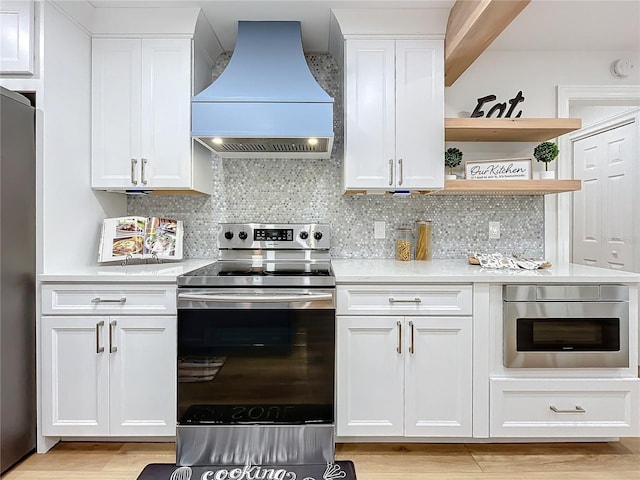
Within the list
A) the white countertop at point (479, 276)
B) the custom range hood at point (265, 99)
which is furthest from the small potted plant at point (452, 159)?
the custom range hood at point (265, 99)

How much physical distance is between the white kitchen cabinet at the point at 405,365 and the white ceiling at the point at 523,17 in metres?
1.54

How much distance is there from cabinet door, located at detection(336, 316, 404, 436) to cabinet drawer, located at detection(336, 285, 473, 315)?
48 mm

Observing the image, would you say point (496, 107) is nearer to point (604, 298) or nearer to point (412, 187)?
point (412, 187)

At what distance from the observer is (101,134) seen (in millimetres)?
2168

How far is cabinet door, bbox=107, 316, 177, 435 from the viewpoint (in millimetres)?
1821

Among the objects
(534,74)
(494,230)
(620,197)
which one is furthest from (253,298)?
(620,197)

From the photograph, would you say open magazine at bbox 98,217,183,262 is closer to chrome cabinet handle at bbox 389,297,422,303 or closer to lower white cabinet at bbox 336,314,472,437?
lower white cabinet at bbox 336,314,472,437

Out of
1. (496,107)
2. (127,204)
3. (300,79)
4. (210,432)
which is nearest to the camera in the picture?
(210,432)

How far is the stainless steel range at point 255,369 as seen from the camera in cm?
176

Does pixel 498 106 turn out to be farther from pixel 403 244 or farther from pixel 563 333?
pixel 563 333

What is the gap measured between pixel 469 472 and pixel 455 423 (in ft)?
0.67

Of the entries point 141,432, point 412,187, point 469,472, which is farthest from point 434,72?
point 141,432

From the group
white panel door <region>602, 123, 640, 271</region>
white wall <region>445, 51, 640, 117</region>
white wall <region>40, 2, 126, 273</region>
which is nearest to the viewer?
white wall <region>40, 2, 126, 273</region>

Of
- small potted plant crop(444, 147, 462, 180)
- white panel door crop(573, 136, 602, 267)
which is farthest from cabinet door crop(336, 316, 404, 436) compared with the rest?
white panel door crop(573, 136, 602, 267)
